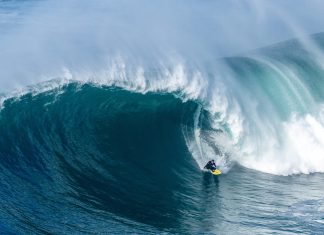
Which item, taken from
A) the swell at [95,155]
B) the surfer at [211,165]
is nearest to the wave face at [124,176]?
the swell at [95,155]

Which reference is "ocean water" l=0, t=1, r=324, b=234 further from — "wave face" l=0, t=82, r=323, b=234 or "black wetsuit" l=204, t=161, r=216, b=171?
"black wetsuit" l=204, t=161, r=216, b=171

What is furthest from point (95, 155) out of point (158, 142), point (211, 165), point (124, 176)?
point (211, 165)

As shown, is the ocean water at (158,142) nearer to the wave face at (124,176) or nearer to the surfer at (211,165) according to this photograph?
the wave face at (124,176)

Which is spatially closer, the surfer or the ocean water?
the ocean water

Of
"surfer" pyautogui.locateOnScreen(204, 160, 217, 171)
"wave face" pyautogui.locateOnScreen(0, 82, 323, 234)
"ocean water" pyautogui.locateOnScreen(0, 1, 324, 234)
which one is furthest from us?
"surfer" pyautogui.locateOnScreen(204, 160, 217, 171)

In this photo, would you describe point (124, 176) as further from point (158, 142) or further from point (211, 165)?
point (158, 142)

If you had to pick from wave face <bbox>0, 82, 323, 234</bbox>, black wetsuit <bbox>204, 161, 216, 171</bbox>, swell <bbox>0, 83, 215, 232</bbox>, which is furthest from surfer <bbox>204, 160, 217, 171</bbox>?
swell <bbox>0, 83, 215, 232</bbox>

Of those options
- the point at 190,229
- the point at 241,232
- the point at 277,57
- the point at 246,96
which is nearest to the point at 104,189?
the point at 190,229

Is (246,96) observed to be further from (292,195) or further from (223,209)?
(223,209)

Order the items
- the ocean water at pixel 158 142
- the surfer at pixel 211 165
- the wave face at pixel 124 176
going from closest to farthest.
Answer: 1. the wave face at pixel 124 176
2. the ocean water at pixel 158 142
3. the surfer at pixel 211 165
